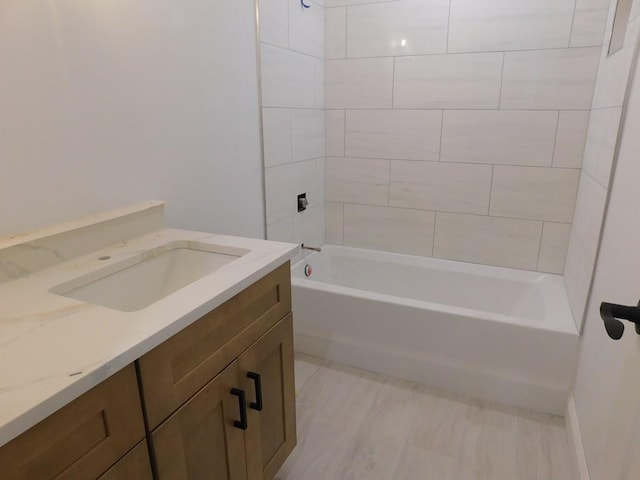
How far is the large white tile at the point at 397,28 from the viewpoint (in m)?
2.31

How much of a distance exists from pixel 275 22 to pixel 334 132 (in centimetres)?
79

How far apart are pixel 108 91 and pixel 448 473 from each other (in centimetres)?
174

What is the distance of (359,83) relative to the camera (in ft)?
8.37

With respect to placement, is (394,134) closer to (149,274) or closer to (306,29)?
(306,29)

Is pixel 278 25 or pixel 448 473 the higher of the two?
pixel 278 25

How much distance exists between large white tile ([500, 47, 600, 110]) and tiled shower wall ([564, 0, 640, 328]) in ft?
0.29

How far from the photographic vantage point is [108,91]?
50.9 inches

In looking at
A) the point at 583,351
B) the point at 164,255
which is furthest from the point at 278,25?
the point at 583,351

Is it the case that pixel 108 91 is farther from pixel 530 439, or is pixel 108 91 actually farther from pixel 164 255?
pixel 530 439

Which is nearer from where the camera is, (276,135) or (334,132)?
(276,135)

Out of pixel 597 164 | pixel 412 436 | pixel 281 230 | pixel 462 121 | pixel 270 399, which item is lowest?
pixel 412 436

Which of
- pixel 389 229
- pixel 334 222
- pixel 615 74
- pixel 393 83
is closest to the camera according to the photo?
pixel 615 74

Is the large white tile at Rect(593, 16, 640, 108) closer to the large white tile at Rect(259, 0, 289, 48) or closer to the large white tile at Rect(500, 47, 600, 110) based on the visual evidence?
the large white tile at Rect(500, 47, 600, 110)

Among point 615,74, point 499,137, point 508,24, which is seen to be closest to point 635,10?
point 615,74
